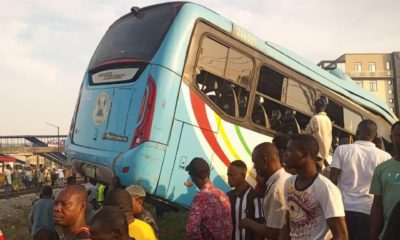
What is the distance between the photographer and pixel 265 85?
696cm

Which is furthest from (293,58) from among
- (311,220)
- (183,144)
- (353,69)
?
(353,69)

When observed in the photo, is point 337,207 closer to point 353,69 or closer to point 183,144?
point 183,144

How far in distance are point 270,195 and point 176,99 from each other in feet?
8.60

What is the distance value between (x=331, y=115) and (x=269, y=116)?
184 centimetres

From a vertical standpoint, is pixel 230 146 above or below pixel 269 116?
below

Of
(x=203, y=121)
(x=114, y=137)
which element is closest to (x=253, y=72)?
(x=203, y=121)

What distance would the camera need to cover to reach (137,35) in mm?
6566

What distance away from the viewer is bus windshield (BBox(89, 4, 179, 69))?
20.2ft

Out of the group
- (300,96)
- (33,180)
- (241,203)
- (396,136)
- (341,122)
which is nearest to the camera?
(396,136)

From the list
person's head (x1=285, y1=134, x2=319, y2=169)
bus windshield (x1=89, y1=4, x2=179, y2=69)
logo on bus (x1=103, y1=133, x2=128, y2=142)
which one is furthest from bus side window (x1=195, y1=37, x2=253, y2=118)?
person's head (x1=285, y1=134, x2=319, y2=169)

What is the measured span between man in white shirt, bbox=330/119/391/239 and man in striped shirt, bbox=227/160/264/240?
1085mm

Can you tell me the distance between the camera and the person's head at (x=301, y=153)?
319cm

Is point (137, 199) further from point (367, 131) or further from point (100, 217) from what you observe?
point (367, 131)

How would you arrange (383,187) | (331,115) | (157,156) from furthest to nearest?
(331,115), (157,156), (383,187)
